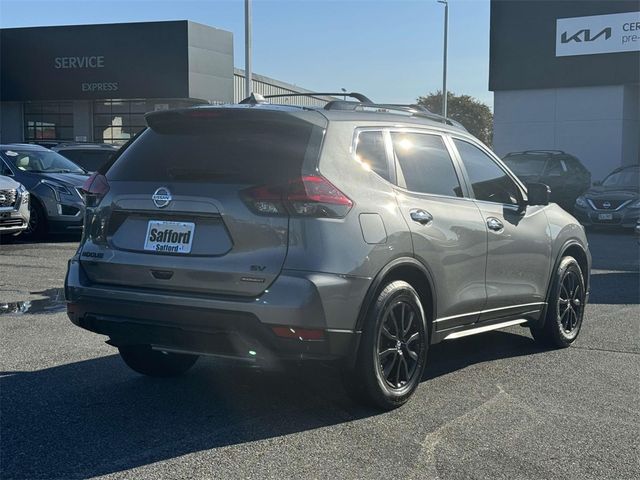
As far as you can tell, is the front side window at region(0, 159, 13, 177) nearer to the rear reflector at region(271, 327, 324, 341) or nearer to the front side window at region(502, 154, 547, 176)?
the rear reflector at region(271, 327, 324, 341)

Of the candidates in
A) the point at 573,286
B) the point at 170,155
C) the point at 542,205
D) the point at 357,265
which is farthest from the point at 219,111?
the point at 573,286

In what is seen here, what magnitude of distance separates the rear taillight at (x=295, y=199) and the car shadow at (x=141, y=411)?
89cm

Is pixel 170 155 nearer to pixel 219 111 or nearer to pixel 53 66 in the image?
pixel 219 111

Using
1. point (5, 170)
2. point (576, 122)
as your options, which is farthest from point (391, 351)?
point (576, 122)

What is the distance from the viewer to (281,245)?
434cm

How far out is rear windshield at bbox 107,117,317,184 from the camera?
178 inches

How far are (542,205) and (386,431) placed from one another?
2.87 meters

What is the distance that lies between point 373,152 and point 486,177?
146cm

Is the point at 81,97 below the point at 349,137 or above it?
above

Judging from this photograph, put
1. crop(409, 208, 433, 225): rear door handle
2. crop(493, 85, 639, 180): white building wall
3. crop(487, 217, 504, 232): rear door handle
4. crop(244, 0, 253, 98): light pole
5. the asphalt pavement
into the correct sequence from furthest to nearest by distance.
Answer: crop(493, 85, 639, 180): white building wall → crop(244, 0, 253, 98): light pole → crop(487, 217, 504, 232): rear door handle → crop(409, 208, 433, 225): rear door handle → the asphalt pavement

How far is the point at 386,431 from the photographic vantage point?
179 inches

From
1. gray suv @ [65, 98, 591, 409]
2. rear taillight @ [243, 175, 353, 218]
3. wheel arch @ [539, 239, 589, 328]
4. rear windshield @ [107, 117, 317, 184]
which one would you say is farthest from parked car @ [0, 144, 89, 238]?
rear taillight @ [243, 175, 353, 218]

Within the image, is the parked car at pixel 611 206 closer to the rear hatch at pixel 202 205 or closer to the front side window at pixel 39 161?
the front side window at pixel 39 161

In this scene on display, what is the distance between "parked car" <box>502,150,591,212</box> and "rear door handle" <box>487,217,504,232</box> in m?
15.5
